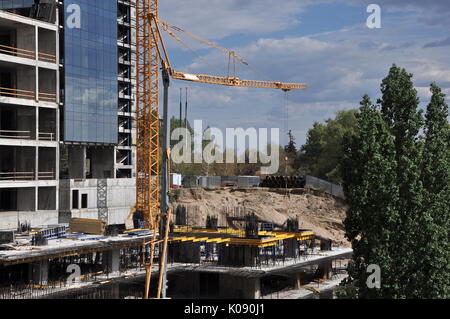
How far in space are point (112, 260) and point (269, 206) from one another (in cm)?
4532

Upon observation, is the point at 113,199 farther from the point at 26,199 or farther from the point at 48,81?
the point at 48,81

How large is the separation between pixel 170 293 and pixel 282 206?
43490 millimetres

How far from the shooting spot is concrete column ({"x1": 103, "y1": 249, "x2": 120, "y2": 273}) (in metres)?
44.8

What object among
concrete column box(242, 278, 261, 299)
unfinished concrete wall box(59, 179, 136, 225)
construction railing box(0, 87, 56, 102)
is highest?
construction railing box(0, 87, 56, 102)

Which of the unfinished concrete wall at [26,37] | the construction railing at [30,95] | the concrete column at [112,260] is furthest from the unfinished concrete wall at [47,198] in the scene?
the concrete column at [112,260]

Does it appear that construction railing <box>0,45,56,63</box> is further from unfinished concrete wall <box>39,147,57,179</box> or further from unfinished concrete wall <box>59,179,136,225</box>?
unfinished concrete wall <box>59,179,136,225</box>

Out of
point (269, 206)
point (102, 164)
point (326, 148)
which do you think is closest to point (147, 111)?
point (102, 164)

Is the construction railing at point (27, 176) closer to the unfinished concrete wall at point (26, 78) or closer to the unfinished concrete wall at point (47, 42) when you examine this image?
the unfinished concrete wall at point (26, 78)

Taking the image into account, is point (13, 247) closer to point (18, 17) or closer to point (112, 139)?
point (18, 17)

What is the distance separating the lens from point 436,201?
96.9 feet

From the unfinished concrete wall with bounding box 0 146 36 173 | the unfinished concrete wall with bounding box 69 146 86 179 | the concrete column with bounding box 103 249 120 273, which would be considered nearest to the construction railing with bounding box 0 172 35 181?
the unfinished concrete wall with bounding box 0 146 36 173

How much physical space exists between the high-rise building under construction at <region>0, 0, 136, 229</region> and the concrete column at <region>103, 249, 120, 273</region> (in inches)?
577

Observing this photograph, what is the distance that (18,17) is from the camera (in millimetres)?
56406
